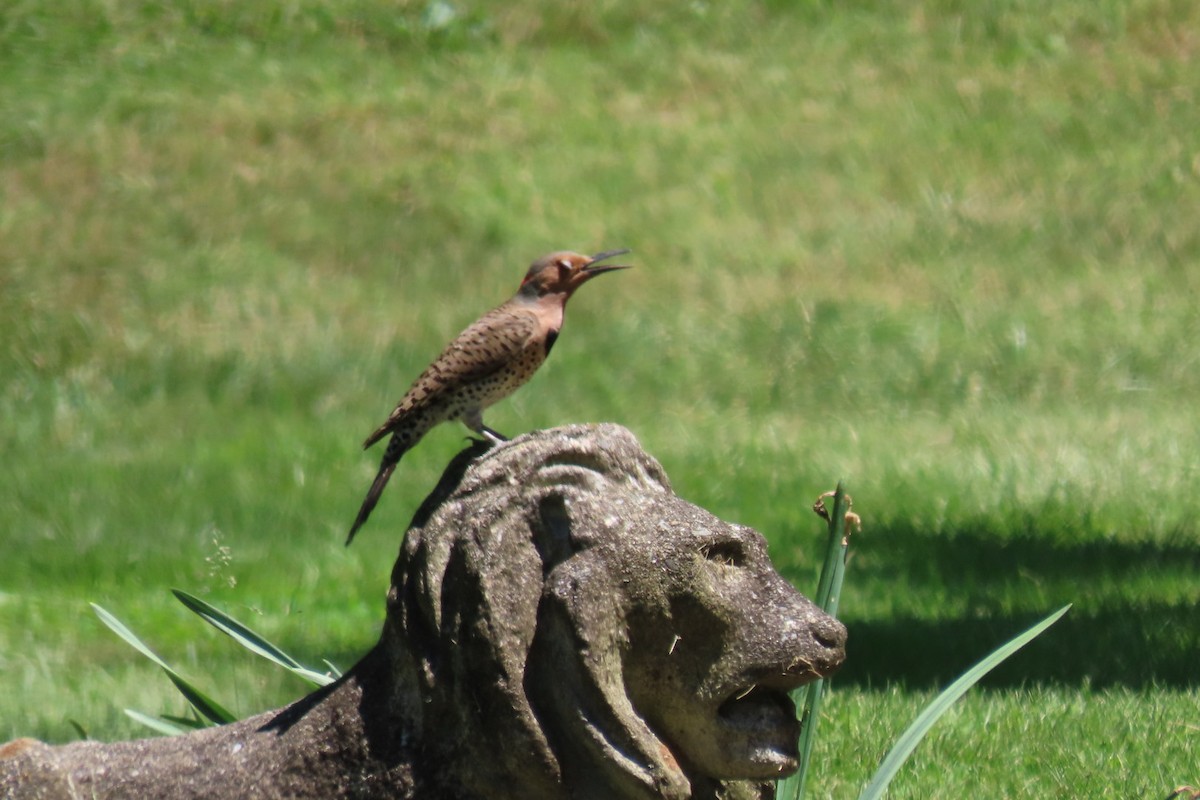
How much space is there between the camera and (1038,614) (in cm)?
815

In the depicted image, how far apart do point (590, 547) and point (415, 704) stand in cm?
46

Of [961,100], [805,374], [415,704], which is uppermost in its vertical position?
[415,704]

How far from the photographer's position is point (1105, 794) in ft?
18.3

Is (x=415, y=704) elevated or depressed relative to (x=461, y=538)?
depressed

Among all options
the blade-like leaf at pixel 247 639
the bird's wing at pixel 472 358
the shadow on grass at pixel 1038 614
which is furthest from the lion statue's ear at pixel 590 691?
the shadow on grass at pixel 1038 614

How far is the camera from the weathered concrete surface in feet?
11.1

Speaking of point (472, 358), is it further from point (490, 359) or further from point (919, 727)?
point (919, 727)

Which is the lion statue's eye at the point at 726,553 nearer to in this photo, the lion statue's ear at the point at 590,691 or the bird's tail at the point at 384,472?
the lion statue's ear at the point at 590,691

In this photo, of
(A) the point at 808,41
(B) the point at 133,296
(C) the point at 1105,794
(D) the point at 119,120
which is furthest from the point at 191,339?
(C) the point at 1105,794

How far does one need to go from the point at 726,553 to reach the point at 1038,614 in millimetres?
4921

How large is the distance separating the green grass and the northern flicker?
5.42 ft

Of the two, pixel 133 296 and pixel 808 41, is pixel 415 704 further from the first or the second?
pixel 808 41

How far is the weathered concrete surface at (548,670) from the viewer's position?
340 cm

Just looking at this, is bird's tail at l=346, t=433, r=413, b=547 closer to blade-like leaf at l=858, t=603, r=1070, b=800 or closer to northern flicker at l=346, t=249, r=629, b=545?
northern flicker at l=346, t=249, r=629, b=545
